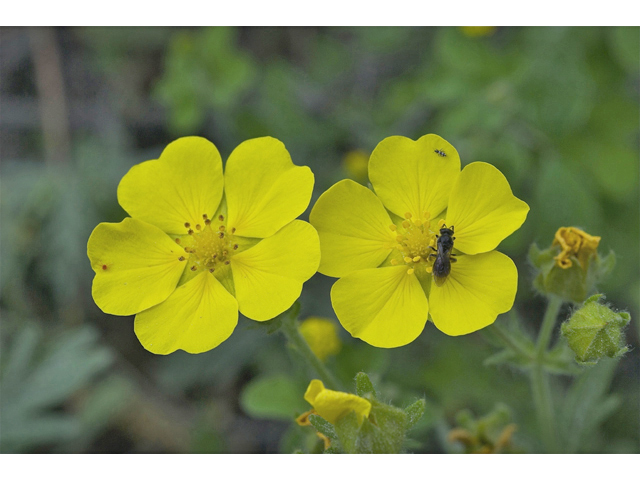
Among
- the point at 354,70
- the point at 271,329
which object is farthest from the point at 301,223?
the point at 354,70

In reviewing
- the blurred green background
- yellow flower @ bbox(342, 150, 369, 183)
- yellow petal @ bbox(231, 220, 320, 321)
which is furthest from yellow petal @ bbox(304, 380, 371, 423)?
yellow flower @ bbox(342, 150, 369, 183)

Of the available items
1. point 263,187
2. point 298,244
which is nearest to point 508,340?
point 298,244

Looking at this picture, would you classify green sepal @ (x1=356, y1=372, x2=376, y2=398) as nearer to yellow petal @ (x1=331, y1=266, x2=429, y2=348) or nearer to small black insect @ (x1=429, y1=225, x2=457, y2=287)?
yellow petal @ (x1=331, y1=266, x2=429, y2=348)

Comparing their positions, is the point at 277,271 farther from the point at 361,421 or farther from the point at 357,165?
the point at 357,165

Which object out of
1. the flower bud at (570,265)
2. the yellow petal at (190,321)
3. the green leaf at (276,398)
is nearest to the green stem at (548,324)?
the flower bud at (570,265)

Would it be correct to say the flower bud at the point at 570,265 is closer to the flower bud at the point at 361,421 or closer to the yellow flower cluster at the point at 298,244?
the yellow flower cluster at the point at 298,244

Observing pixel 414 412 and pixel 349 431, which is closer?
pixel 349 431
